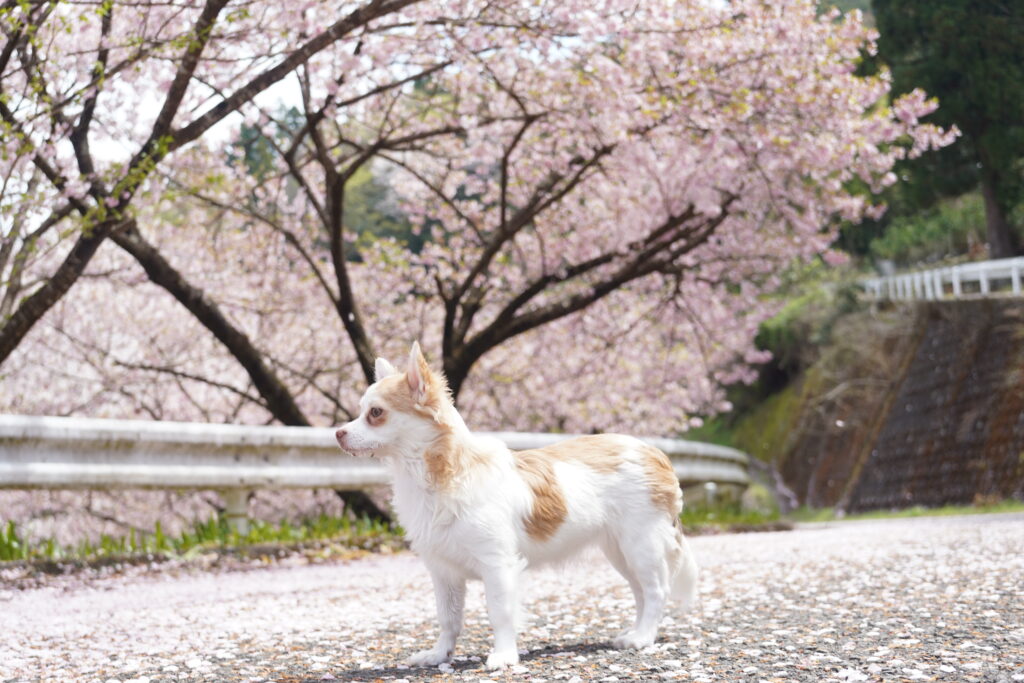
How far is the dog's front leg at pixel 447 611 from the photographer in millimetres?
4449

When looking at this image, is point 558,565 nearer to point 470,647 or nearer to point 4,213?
point 470,647

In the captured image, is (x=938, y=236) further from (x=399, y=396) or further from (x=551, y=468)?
(x=399, y=396)

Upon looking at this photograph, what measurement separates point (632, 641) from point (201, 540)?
5823 millimetres

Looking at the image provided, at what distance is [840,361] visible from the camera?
3008cm

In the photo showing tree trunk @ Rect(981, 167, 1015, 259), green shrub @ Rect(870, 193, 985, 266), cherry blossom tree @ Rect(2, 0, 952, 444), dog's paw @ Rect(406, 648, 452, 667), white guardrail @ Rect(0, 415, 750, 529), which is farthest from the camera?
green shrub @ Rect(870, 193, 985, 266)

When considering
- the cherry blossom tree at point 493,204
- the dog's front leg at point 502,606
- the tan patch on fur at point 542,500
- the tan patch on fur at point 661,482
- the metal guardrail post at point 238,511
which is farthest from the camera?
the cherry blossom tree at point 493,204

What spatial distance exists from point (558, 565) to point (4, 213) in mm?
4715

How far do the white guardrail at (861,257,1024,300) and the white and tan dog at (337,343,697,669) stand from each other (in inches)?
876

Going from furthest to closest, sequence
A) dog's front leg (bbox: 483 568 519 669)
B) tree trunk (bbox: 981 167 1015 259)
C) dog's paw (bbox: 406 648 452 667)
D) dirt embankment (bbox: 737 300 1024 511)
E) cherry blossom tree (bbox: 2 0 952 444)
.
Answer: tree trunk (bbox: 981 167 1015 259) < dirt embankment (bbox: 737 300 1024 511) < cherry blossom tree (bbox: 2 0 952 444) < dog's paw (bbox: 406 648 452 667) < dog's front leg (bbox: 483 568 519 669)

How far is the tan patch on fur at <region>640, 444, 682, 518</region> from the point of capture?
15.8 feet

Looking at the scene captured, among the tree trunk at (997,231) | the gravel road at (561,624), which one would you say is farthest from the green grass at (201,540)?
the tree trunk at (997,231)

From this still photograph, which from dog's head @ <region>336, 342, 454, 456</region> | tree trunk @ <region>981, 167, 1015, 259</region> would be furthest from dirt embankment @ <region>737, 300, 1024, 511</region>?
dog's head @ <region>336, 342, 454, 456</region>

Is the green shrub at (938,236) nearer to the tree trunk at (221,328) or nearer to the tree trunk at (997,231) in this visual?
the tree trunk at (997,231)

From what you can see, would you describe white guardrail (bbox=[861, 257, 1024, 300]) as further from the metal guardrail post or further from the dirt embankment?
the metal guardrail post
